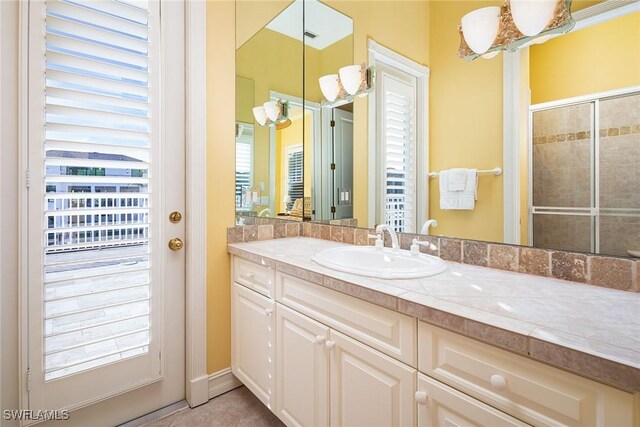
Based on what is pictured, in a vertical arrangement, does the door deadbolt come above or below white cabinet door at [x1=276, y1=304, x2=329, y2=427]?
above

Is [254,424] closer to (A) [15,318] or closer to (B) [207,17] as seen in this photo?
(A) [15,318]

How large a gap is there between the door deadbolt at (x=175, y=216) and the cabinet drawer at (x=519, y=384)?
1355mm

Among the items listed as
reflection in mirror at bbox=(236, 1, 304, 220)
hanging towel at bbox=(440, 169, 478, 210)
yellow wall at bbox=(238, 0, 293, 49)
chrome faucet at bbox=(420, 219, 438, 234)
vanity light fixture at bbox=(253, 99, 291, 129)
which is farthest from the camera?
vanity light fixture at bbox=(253, 99, 291, 129)

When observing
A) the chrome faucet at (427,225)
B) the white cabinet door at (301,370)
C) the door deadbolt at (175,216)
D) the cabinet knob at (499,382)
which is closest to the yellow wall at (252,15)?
the door deadbolt at (175,216)

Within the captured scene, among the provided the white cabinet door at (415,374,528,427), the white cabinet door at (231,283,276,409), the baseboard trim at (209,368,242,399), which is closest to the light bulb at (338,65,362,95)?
the white cabinet door at (231,283,276,409)

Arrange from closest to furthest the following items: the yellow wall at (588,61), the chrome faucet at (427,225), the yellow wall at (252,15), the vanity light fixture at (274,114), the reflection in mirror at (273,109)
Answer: the yellow wall at (588,61) < the chrome faucet at (427,225) < the yellow wall at (252,15) < the reflection in mirror at (273,109) < the vanity light fixture at (274,114)

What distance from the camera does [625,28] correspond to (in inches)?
38.2

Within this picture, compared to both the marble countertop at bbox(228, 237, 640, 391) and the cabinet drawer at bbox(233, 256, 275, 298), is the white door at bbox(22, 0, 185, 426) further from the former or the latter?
the marble countertop at bbox(228, 237, 640, 391)

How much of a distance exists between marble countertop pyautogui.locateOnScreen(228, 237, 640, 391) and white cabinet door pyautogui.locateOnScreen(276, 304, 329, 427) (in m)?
0.22

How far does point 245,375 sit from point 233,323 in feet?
0.94

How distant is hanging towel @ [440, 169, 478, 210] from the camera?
1321 millimetres

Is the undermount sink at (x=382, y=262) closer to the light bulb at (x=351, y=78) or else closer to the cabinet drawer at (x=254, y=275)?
the cabinet drawer at (x=254, y=275)

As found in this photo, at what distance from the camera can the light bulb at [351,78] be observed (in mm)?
1824

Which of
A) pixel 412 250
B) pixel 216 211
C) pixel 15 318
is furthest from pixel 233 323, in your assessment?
pixel 412 250
